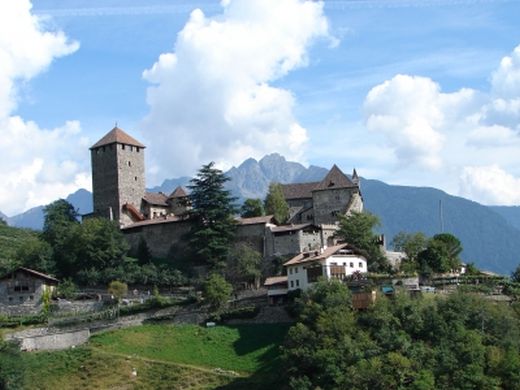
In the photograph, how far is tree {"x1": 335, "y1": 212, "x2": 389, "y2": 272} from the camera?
70.3 m

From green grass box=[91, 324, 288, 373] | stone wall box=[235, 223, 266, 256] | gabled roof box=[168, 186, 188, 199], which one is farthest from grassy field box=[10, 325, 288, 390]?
gabled roof box=[168, 186, 188, 199]

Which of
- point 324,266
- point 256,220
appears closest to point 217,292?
point 324,266

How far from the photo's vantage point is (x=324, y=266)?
2527 inches

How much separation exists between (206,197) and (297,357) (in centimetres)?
2833

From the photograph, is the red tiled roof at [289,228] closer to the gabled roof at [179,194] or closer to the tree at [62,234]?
the gabled roof at [179,194]

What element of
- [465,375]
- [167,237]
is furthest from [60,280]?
[465,375]

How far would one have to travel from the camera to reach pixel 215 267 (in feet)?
247

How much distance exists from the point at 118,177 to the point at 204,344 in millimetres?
28005

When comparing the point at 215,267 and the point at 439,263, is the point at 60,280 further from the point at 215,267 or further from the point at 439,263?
the point at 439,263

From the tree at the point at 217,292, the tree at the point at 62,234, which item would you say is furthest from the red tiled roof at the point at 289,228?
the tree at the point at 62,234

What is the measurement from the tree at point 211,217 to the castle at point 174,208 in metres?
1.38

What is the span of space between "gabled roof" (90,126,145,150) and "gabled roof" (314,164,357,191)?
68.2 ft

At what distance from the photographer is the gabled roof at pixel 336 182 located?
79875mm

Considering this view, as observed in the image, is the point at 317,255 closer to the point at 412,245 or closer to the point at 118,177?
the point at 412,245
